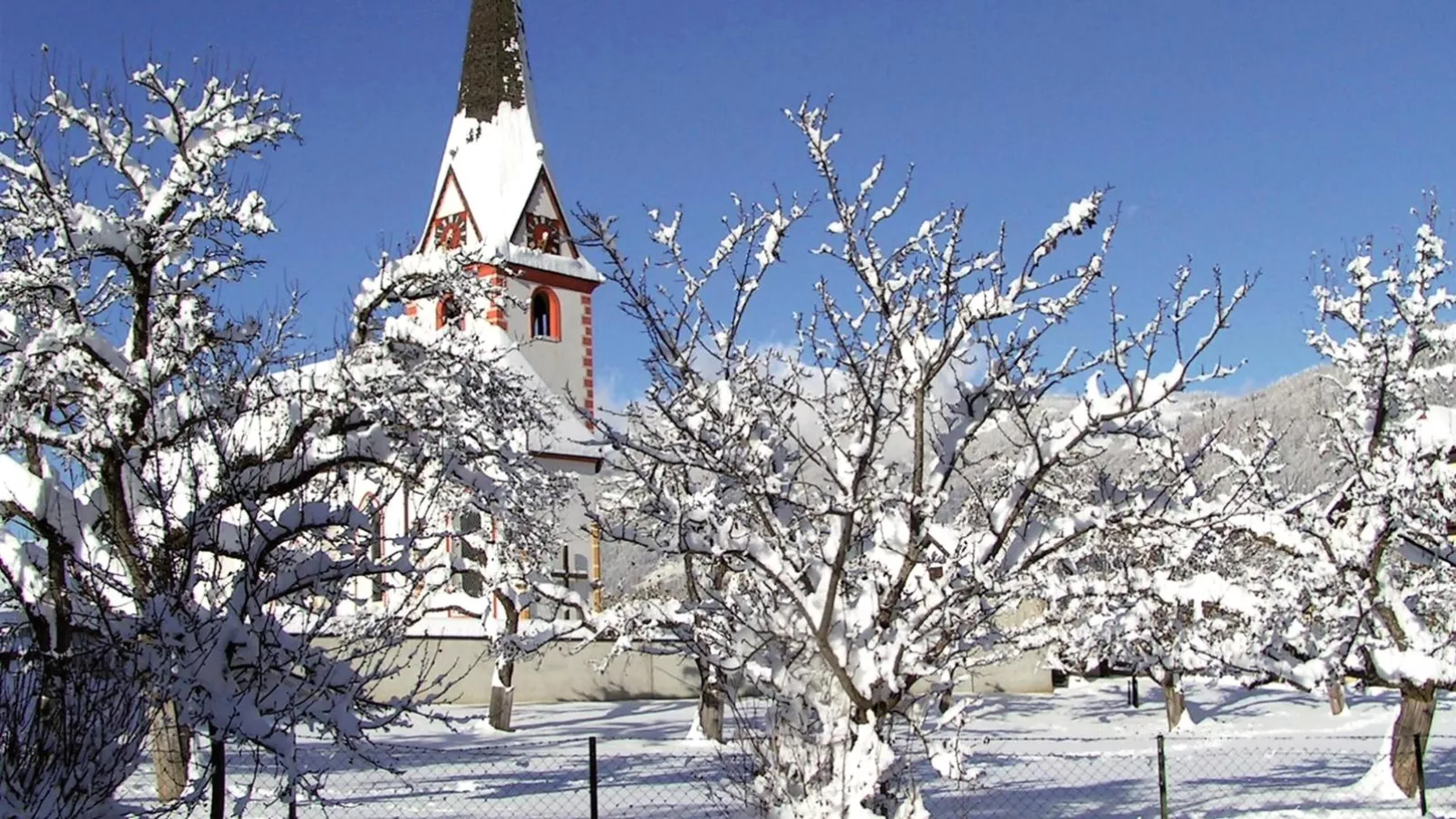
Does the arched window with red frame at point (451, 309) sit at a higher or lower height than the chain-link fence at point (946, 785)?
higher

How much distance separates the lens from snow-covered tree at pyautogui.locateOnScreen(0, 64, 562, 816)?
24.2 ft

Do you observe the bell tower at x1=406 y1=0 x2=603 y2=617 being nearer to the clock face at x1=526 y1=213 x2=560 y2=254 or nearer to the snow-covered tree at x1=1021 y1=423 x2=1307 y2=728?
the clock face at x1=526 y1=213 x2=560 y2=254

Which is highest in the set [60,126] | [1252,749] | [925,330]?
[60,126]

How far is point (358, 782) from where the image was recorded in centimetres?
1556

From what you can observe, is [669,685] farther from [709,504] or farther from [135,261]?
[709,504]

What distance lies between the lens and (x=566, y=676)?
3116cm

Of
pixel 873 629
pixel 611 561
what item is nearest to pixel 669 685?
pixel 873 629

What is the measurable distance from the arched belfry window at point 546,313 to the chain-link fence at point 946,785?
826 inches

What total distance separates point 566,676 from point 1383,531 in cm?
2155

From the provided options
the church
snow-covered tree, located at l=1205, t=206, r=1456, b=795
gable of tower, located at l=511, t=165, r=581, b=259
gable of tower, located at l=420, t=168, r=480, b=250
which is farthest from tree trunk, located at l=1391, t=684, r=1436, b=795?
gable of tower, located at l=420, t=168, r=480, b=250

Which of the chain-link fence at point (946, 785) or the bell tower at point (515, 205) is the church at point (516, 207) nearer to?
the bell tower at point (515, 205)

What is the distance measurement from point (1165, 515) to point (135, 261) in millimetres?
9253

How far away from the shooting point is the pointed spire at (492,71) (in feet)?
143

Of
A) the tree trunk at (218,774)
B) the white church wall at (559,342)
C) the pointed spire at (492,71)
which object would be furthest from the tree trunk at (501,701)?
the pointed spire at (492,71)
